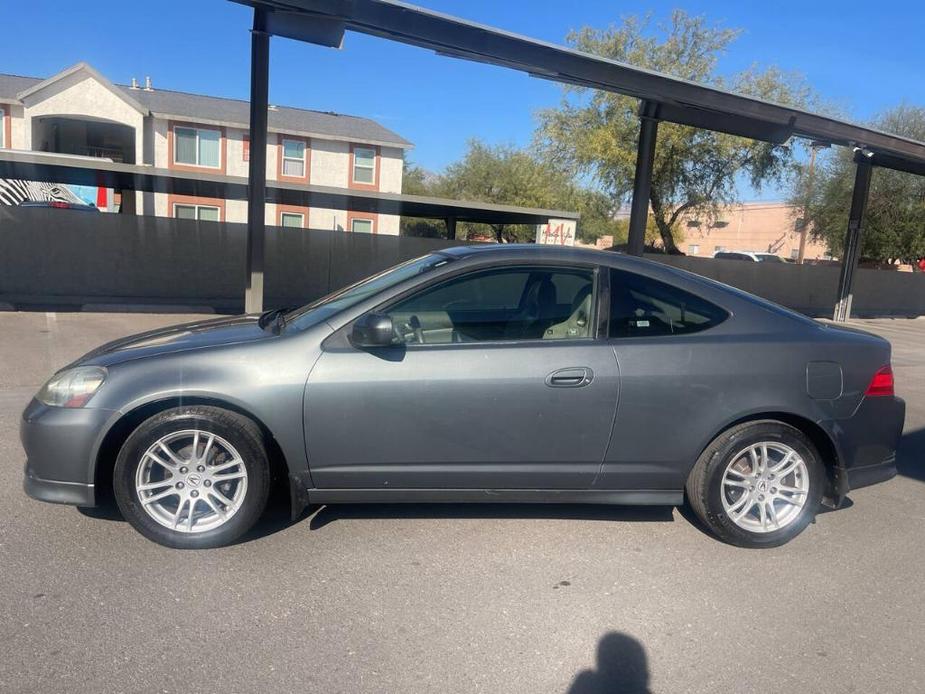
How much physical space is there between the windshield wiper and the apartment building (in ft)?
82.5

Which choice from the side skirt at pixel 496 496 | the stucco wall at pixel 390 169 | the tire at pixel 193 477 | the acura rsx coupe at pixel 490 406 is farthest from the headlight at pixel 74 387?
the stucco wall at pixel 390 169

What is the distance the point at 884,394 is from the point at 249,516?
3.64m

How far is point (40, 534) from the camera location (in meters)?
3.85

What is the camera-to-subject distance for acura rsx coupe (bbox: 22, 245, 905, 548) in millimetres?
3643

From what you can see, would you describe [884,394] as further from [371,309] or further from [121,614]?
[121,614]

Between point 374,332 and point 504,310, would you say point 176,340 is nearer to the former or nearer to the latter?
point 374,332

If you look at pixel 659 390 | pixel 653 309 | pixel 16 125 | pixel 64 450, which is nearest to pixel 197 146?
pixel 16 125

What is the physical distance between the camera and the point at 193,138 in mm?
31234

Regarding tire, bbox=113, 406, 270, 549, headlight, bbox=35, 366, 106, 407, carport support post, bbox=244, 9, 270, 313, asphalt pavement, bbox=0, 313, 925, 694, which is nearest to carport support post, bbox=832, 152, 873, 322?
carport support post, bbox=244, 9, 270, 313

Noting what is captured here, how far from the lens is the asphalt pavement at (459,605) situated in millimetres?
2842

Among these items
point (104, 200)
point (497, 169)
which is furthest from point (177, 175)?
point (497, 169)

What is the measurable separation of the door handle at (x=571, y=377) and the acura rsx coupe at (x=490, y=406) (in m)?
0.01

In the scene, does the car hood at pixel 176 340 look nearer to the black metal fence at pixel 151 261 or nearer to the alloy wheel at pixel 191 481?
the alloy wheel at pixel 191 481

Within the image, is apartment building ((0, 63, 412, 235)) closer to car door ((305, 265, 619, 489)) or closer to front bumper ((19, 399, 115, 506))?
front bumper ((19, 399, 115, 506))
